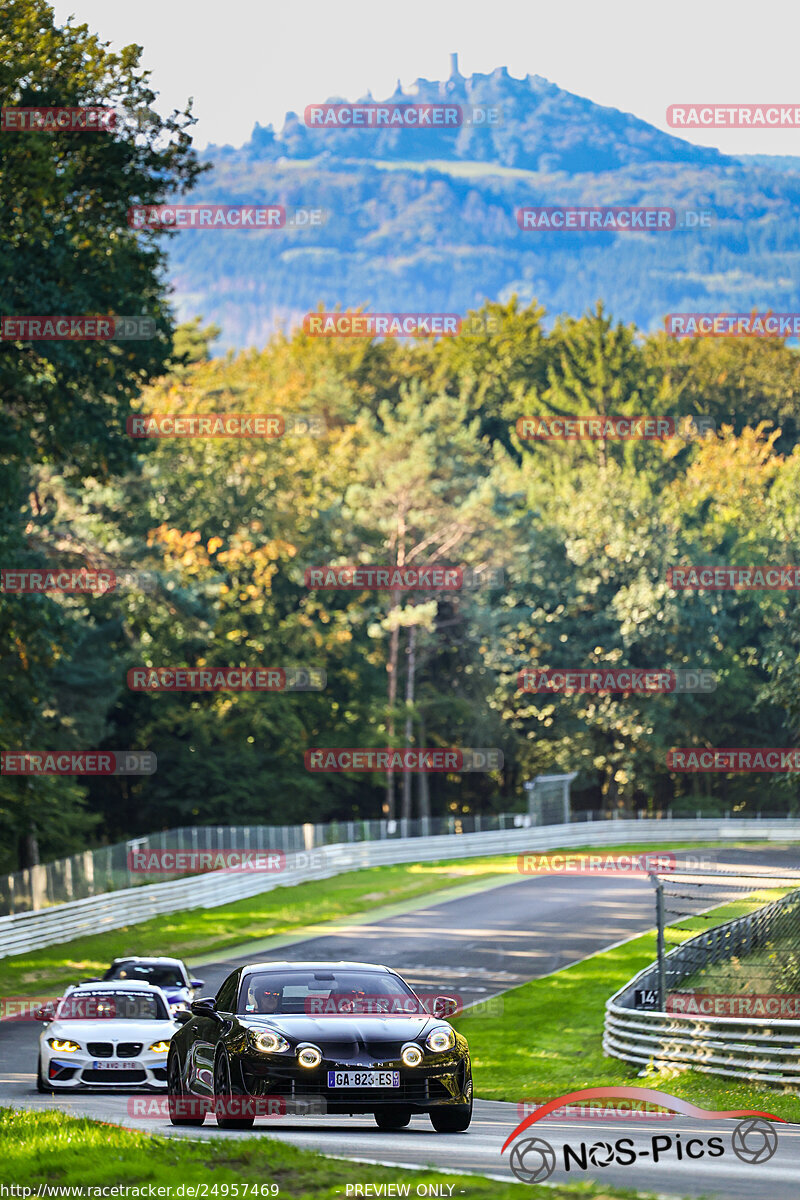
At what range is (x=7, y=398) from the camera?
109 feet

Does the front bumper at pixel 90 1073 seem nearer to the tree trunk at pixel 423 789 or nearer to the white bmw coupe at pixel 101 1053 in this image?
the white bmw coupe at pixel 101 1053

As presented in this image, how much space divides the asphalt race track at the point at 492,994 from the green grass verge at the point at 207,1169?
545 millimetres

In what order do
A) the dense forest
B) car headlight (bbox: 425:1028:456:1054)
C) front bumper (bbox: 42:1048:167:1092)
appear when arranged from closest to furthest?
car headlight (bbox: 425:1028:456:1054) < front bumper (bbox: 42:1048:167:1092) < the dense forest

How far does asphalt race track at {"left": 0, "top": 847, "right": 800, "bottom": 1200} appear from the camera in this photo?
9.68 m

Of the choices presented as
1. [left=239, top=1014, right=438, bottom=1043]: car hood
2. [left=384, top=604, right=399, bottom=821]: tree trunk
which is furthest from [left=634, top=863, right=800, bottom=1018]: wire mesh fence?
[left=384, top=604, right=399, bottom=821]: tree trunk

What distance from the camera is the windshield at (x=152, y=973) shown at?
21859 mm

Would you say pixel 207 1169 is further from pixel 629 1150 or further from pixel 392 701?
pixel 392 701

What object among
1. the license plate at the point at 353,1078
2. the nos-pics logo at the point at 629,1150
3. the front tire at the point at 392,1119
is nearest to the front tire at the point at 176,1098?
the front tire at the point at 392,1119

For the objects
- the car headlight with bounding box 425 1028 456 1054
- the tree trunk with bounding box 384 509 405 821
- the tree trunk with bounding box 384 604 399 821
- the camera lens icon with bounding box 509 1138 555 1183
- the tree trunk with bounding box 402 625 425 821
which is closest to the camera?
the camera lens icon with bounding box 509 1138 555 1183

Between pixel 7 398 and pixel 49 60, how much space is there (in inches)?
272

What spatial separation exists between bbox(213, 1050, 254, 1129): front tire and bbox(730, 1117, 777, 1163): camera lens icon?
3.40 metres

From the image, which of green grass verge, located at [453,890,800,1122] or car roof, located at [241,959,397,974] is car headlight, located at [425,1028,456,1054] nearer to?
car roof, located at [241,959,397,974]

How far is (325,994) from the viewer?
1180cm

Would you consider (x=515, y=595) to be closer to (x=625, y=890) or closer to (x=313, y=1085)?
(x=625, y=890)
